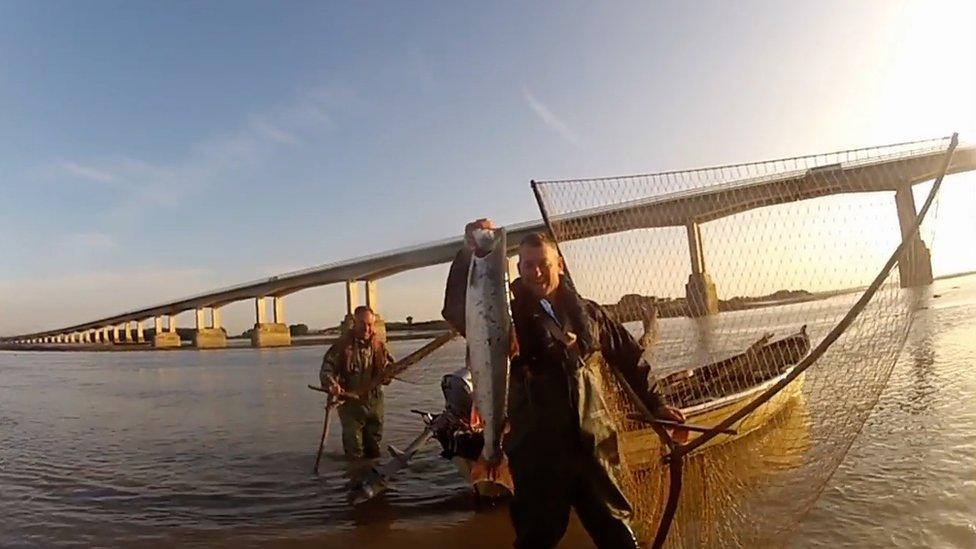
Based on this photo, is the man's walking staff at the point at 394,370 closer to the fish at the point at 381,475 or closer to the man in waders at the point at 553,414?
the fish at the point at 381,475

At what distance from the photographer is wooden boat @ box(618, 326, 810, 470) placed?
5.64 metres

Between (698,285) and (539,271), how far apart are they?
11.6 m

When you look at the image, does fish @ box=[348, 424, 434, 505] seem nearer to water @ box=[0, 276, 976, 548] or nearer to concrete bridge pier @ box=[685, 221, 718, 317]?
water @ box=[0, 276, 976, 548]

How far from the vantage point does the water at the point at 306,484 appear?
6844 millimetres

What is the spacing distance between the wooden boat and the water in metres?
1.12

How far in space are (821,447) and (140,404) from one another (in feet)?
69.3

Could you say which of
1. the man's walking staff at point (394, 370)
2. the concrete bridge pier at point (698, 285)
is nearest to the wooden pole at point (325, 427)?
the man's walking staff at point (394, 370)

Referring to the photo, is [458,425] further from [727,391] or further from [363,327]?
[727,391]

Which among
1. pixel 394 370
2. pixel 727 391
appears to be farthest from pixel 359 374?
pixel 727 391

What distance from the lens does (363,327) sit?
10.2m

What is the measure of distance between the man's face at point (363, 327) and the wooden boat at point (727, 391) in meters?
4.32

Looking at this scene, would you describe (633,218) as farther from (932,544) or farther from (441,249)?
(441,249)

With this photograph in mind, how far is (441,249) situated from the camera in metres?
53.2

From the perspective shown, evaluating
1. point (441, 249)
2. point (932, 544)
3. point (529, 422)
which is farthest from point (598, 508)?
point (441, 249)
